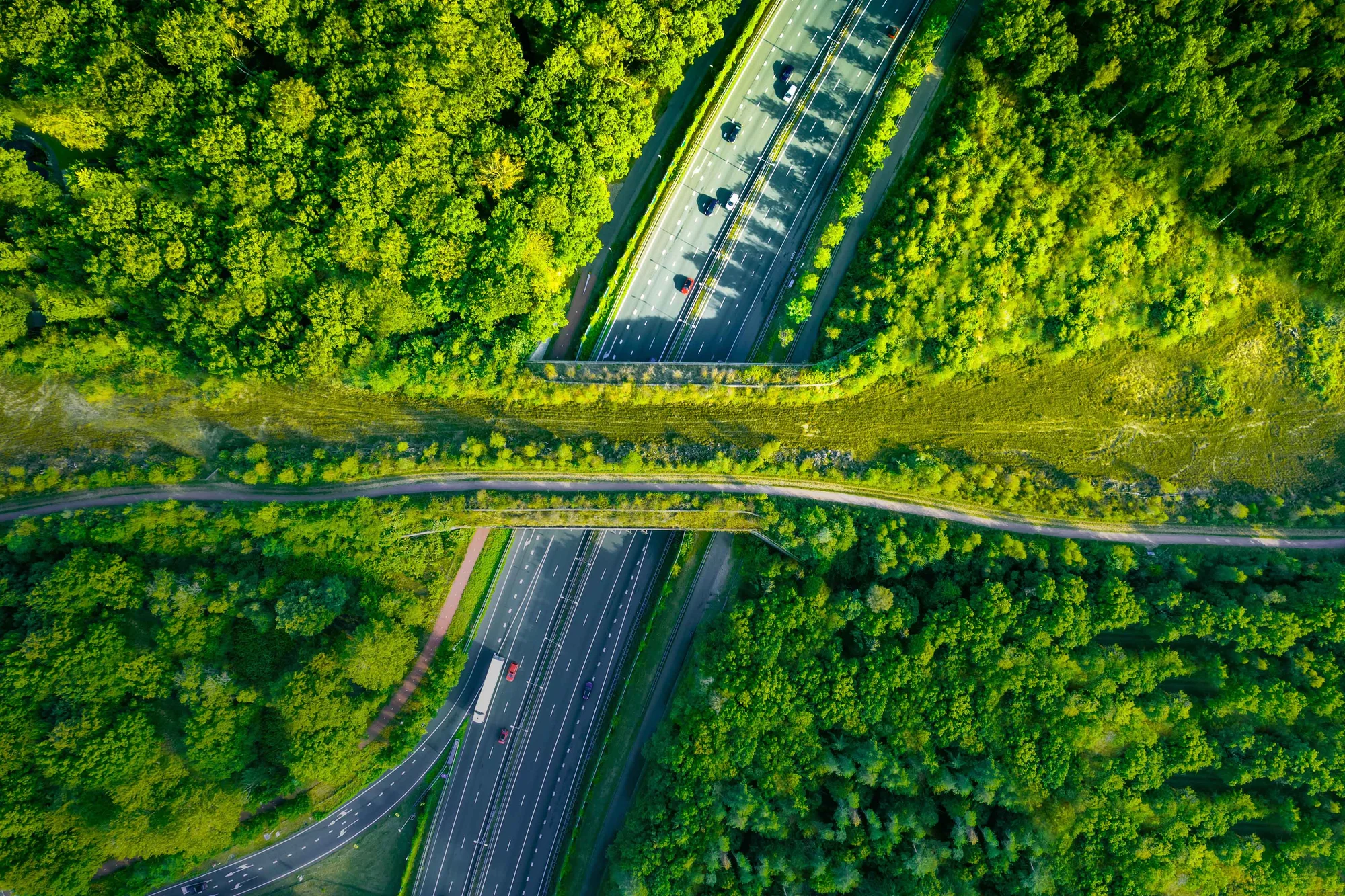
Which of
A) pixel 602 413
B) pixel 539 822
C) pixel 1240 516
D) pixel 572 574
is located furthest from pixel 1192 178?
pixel 539 822

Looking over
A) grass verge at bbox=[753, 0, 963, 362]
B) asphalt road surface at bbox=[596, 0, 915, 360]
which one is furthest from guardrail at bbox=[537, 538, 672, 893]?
grass verge at bbox=[753, 0, 963, 362]

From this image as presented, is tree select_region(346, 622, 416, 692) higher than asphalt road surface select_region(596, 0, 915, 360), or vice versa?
asphalt road surface select_region(596, 0, 915, 360)

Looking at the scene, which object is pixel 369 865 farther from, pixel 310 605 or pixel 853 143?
pixel 853 143

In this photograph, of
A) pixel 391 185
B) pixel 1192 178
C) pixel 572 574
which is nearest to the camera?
pixel 391 185

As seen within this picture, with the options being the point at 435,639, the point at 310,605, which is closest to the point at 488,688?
the point at 435,639

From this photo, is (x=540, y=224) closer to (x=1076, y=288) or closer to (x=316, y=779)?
(x=1076, y=288)

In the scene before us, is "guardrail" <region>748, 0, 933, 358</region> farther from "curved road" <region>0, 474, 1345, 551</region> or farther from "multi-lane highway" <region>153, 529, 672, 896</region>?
"multi-lane highway" <region>153, 529, 672, 896</region>

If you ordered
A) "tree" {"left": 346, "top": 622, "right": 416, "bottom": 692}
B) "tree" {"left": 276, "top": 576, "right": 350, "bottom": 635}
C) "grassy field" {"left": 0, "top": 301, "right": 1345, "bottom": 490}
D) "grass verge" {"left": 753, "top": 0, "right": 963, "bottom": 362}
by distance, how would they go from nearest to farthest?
"tree" {"left": 346, "top": 622, "right": 416, "bottom": 692}
"tree" {"left": 276, "top": 576, "right": 350, "bottom": 635}
"grass verge" {"left": 753, "top": 0, "right": 963, "bottom": 362}
"grassy field" {"left": 0, "top": 301, "right": 1345, "bottom": 490}
